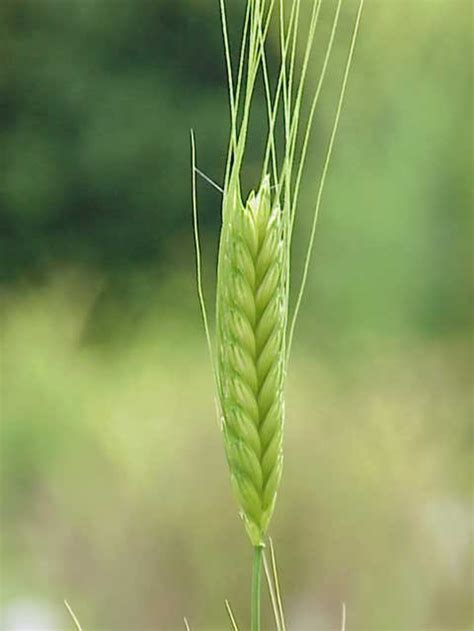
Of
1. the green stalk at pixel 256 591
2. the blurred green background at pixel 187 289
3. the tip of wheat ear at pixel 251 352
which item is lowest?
the blurred green background at pixel 187 289

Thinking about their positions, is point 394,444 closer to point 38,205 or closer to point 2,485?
point 2,485

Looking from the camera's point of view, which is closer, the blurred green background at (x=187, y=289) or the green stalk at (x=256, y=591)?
the green stalk at (x=256, y=591)

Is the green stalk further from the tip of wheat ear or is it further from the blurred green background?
the blurred green background

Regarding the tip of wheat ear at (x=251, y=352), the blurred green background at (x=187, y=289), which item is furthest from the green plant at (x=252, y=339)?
the blurred green background at (x=187, y=289)

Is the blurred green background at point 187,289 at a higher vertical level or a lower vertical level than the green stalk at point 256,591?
lower

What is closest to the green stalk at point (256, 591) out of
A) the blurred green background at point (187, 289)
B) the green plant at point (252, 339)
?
the green plant at point (252, 339)

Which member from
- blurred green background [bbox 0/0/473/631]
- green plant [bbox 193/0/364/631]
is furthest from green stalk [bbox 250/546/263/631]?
blurred green background [bbox 0/0/473/631]

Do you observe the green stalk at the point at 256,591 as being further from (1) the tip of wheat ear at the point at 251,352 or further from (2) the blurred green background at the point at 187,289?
(2) the blurred green background at the point at 187,289
